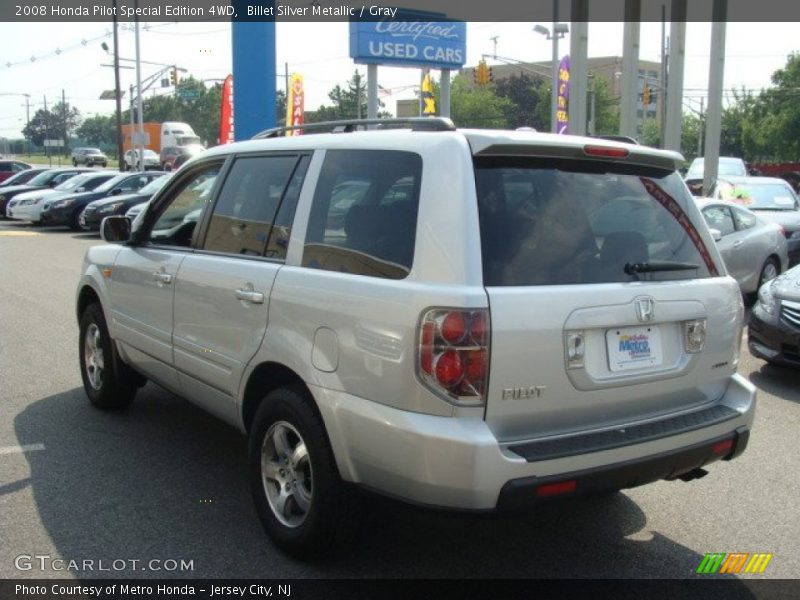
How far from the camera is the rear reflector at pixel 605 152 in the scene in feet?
10.9

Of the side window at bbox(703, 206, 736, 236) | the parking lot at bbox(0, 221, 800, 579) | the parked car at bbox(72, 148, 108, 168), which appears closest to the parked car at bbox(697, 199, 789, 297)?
the side window at bbox(703, 206, 736, 236)

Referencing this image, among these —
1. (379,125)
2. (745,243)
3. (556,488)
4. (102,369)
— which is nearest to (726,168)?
(745,243)

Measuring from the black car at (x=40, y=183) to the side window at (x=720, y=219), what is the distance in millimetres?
21329

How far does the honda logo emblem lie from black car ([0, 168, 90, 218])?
25.6m

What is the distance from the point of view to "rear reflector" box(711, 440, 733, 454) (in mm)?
3410

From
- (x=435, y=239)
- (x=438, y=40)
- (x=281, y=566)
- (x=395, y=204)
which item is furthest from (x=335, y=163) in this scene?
(x=438, y=40)

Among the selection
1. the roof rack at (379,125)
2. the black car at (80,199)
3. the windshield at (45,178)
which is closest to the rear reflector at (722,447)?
the roof rack at (379,125)

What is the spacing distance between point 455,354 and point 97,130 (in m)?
168

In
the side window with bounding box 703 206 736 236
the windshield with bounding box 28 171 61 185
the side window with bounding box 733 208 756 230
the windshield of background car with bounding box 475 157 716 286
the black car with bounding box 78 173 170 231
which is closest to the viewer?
the windshield of background car with bounding box 475 157 716 286

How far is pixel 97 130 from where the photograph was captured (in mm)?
155875

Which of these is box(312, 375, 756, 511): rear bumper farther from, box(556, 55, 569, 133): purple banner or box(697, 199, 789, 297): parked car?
box(556, 55, 569, 133): purple banner

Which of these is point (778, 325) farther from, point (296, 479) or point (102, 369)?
point (102, 369)

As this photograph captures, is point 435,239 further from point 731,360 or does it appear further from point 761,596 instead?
point 761,596

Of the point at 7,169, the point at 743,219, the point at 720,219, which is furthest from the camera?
the point at 7,169
